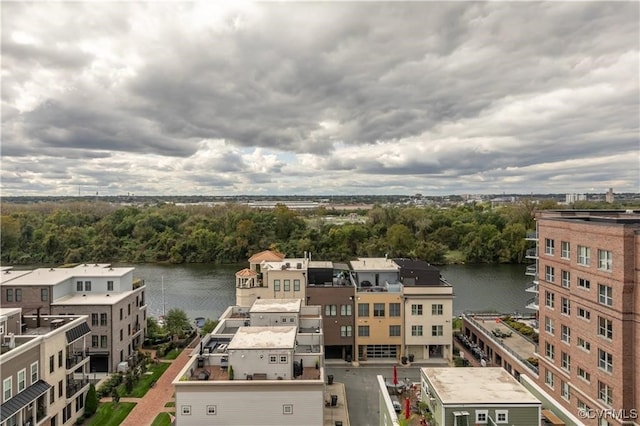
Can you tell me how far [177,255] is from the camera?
105500mm

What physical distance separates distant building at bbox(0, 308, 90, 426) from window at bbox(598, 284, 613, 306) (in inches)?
1153

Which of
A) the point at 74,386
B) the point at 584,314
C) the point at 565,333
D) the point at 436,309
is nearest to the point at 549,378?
the point at 565,333

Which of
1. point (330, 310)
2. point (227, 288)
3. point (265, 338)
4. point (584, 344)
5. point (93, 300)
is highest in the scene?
point (265, 338)

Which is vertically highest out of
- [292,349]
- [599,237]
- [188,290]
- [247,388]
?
[599,237]

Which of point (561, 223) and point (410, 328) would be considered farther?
point (410, 328)

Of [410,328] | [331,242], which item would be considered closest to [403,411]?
[410,328]

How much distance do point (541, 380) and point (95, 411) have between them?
29.1 metres

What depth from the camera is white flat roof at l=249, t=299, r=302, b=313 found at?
2978cm

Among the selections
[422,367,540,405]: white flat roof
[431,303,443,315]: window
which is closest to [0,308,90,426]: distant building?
[422,367,540,405]: white flat roof

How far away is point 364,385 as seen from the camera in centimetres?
3256

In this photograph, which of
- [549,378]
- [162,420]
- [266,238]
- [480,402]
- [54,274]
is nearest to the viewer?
[480,402]

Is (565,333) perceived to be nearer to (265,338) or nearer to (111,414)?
(265,338)

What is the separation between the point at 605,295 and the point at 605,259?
74.0 inches

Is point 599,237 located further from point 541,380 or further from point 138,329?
point 138,329
